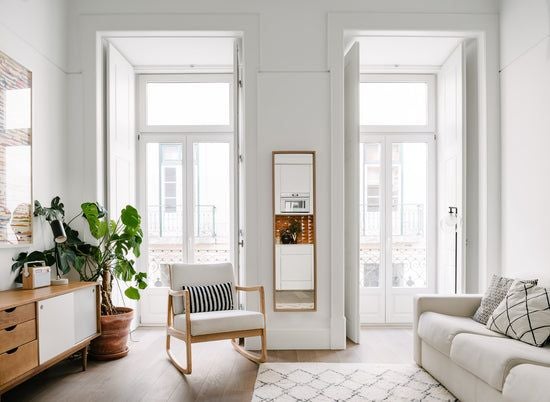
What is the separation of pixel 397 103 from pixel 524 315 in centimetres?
311

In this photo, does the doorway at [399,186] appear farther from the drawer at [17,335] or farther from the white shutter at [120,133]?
the drawer at [17,335]

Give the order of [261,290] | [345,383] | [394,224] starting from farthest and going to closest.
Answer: [394,224] → [261,290] → [345,383]

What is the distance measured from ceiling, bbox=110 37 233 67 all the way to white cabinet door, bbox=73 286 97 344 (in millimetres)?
2355

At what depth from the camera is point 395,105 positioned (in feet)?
18.5

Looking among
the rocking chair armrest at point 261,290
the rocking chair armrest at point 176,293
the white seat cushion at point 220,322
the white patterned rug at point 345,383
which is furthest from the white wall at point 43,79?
the white patterned rug at point 345,383

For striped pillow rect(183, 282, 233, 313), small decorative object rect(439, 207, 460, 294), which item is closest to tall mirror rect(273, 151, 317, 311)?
striped pillow rect(183, 282, 233, 313)

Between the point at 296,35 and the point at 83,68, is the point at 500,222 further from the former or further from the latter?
the point at 83,68

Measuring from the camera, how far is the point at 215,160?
18.5 feet

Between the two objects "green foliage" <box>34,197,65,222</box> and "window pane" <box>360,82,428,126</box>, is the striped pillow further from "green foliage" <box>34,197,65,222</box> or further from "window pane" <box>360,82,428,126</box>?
"window pane" <box>360,82,428,126</box>

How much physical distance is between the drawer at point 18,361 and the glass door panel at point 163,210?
242 cm

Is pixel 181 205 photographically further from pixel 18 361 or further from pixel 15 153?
pixel 18 361

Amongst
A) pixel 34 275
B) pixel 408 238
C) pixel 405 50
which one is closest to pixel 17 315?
pixel 34 275

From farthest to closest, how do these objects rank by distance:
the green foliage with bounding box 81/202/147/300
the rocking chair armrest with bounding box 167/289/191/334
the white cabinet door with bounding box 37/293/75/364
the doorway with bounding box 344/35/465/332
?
1. the doorway with bounding box 344/35/465/332
2. the green foliage with bounding box 81/202/147/300
3. the rocking chair armrest with bounding box 167/289/191/334
4. the white cabinet door with bounding box 37/293/75/364

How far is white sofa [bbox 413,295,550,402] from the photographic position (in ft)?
7.69
